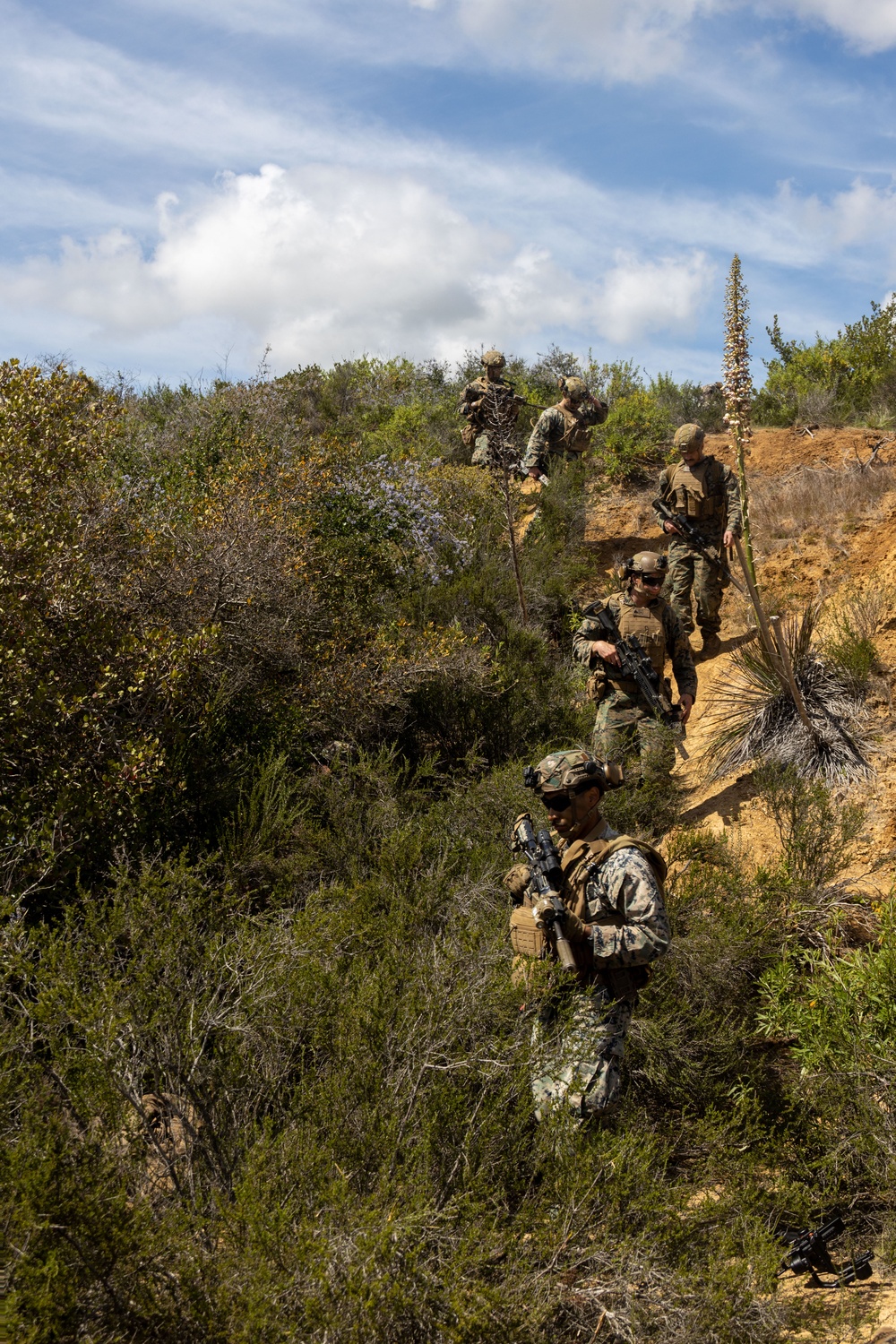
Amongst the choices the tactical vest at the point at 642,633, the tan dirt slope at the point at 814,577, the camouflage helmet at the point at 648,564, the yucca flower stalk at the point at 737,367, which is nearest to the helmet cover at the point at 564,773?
the yucca flower stalk at the point at 737,367

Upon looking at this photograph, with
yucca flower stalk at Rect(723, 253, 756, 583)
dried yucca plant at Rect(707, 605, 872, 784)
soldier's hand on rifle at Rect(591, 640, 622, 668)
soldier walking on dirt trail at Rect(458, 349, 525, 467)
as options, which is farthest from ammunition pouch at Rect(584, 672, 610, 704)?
soldier walking on dirt trail at Rect(458, 349, 525, 467)

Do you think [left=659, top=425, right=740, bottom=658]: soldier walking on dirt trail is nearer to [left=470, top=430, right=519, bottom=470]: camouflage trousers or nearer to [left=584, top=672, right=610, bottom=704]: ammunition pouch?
[left=470, top=430, right=519, bottom=470]: camouflage trousers

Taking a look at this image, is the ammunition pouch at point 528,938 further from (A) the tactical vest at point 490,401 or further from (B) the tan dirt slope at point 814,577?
(A) the tactical vest at point 490,401

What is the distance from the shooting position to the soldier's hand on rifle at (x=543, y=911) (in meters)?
3.14

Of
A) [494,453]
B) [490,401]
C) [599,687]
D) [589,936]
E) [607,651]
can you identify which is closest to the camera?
[589,936]

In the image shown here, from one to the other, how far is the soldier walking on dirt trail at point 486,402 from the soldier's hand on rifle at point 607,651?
472 cm

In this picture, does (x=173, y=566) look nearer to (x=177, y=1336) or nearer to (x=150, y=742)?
(x=150, y=742)

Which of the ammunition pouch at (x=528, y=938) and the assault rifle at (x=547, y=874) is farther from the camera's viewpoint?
the ammunition pouch at (x=528, y=938)

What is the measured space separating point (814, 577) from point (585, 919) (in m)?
6.41

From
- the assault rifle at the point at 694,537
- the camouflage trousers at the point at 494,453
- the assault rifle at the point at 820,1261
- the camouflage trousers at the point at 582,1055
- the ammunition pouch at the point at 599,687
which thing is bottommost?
the assault rifle at the point at 820,1261

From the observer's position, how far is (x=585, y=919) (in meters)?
3.46

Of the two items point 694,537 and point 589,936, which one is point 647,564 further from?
point 589,936

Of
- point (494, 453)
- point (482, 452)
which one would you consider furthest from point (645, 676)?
point (482, 452)

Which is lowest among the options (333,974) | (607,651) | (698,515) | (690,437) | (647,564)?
(333,974)
